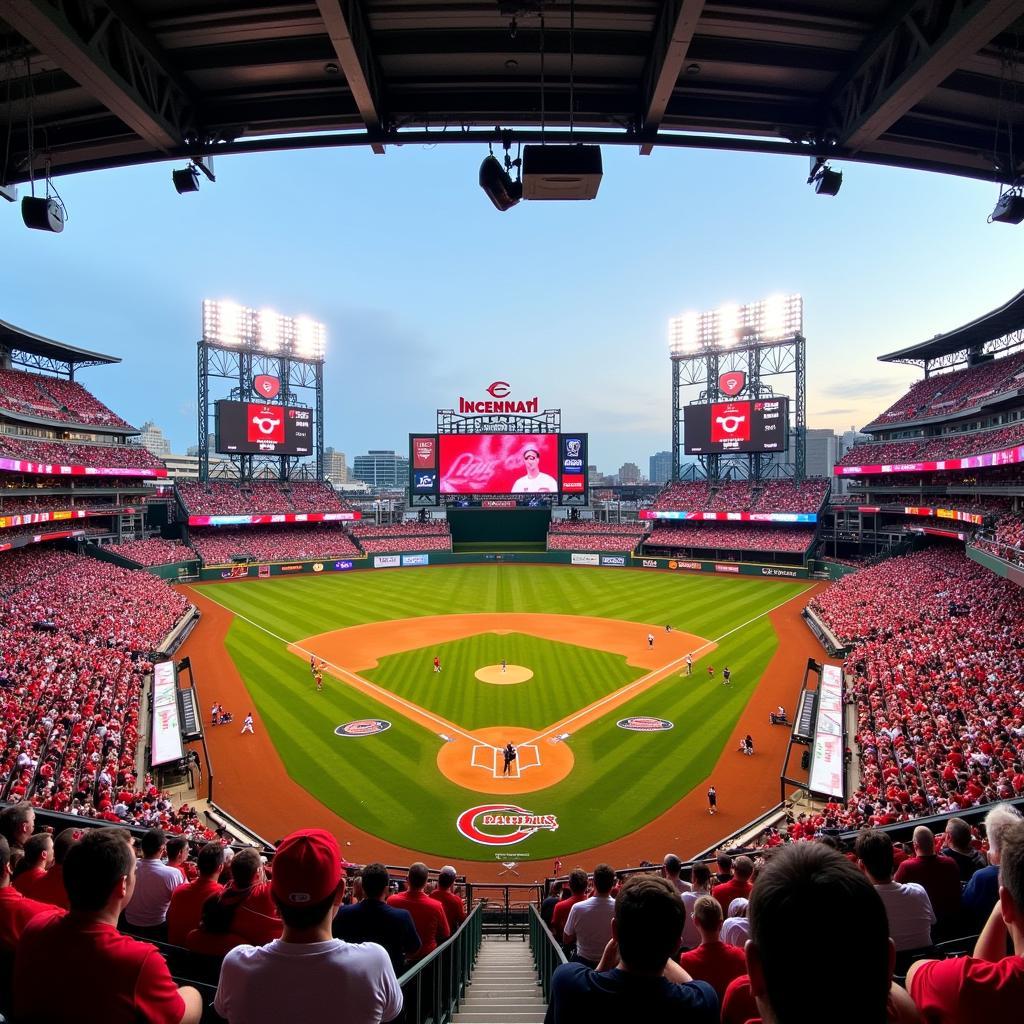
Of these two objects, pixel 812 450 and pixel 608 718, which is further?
pixel 812 450

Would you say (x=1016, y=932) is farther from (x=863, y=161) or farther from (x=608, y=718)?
(x=608, y=718)

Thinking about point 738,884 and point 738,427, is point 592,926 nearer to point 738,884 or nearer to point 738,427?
point 738,884

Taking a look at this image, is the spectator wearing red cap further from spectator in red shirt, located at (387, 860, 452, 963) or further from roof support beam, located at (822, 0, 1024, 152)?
roof support beam, located at (822, 0, 1024, 152)

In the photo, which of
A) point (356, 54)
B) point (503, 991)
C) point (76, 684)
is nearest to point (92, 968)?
point (503, 991)

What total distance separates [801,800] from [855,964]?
19.3 meters

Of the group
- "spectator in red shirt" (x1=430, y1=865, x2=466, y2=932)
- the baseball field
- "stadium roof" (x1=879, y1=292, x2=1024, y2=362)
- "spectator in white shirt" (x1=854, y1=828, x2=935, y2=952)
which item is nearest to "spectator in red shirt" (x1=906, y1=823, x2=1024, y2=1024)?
"spectator in white shirt" (x1=854, y1=828, x2=935, y2=952)

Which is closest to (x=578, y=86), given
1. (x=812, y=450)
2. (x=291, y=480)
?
(x=291, y=480)

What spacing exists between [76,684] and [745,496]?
62.2 m

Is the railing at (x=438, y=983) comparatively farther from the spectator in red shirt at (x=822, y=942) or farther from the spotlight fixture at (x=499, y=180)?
the spotlight fixture at (x=499, y=180)

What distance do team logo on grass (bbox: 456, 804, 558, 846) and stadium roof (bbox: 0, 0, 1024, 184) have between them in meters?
16.0

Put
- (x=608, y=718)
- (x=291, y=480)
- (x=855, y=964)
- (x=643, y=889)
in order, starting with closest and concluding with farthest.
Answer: (x=855, y=964)
(x=643, y=889)
(x=608, y=718)
(x=291, y=480)

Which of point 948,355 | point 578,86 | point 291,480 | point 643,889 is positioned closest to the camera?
point 643,889

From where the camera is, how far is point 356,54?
258 inches

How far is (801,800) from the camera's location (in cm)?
1808
